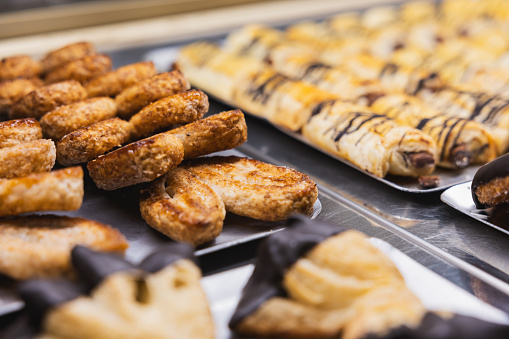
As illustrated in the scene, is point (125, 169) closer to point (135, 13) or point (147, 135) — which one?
point (147, 135)

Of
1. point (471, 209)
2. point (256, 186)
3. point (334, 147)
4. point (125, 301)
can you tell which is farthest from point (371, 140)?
point (125, 301)

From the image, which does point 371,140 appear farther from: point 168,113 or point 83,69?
point 83,69

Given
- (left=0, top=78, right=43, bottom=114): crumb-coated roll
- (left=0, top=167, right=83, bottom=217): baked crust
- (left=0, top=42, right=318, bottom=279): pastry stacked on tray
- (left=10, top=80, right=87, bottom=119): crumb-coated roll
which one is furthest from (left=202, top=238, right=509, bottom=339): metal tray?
(left=0, top=78, right=43, bottom=114): crumb-coated roll

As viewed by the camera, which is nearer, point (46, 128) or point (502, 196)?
point (502, 196)

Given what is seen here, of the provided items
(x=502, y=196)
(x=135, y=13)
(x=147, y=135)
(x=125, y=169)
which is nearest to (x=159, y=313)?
(x=125, y=169)

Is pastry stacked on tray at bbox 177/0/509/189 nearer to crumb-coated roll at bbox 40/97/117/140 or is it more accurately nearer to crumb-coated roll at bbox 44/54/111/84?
crumb-coated roll at bbox 44/54/111/84
